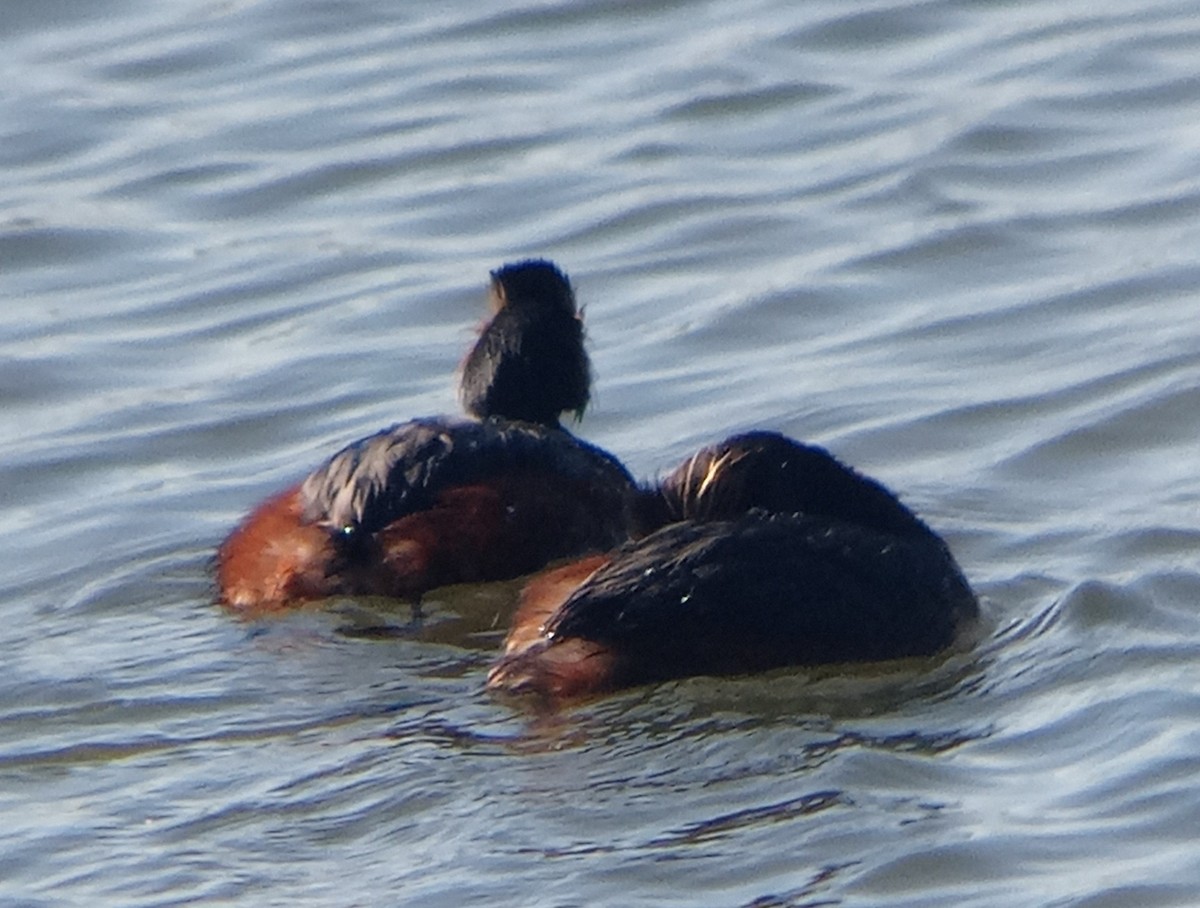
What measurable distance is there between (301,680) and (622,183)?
6.59 m

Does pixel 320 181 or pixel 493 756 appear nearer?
pixel 493 756

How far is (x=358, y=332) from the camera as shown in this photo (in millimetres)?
12078

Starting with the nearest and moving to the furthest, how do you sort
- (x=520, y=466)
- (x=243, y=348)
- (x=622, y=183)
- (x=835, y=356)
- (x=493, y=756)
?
(x=493, y=756) → (x=520, y=466) → (x=835, y=356) → (x=243, y=348) → (x=622, y=183)

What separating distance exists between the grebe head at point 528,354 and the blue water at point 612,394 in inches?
37.3

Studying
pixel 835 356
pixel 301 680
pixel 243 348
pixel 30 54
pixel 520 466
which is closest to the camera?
pixel 301 680

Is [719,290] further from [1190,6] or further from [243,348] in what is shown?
[1190,6]

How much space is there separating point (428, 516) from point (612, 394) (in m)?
2.83

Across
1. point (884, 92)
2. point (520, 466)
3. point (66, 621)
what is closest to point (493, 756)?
point (520, 466)

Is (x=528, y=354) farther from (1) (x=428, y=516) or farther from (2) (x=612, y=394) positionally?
(2) (x=612, y=394)

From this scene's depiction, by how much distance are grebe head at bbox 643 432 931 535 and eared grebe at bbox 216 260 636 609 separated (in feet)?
1.69

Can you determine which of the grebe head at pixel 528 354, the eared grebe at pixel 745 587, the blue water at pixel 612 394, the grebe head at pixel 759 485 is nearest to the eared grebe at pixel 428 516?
the blue water at pixel 612 394

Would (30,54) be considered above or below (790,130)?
above

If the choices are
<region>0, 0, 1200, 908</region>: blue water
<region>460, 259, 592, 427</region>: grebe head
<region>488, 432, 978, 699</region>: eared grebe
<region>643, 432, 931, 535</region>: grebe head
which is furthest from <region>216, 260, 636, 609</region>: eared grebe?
<region>643, 432, 931, 535</region>: grebe head

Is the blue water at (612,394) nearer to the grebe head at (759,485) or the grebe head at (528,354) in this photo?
the grebe head at (759,485)
